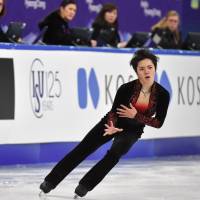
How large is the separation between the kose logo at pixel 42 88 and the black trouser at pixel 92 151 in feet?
9.91

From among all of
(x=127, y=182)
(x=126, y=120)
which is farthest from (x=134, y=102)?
(x=127, y=182)

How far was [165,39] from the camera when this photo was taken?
11727mm

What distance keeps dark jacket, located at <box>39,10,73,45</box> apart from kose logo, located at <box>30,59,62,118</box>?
79 cm

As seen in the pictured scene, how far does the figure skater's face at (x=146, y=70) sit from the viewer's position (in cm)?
638

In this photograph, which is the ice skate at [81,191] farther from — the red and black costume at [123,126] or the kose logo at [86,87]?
the kose logo at [86,87]

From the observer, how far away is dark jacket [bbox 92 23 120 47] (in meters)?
11.0

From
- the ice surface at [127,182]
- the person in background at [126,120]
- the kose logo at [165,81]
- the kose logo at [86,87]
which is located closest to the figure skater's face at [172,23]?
the kose logo at [165,81]

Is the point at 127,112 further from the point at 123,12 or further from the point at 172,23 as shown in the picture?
the point at 123,12

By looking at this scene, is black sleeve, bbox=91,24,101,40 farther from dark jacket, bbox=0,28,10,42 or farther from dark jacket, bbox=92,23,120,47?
dark jacket, bbox=0,28,10,42

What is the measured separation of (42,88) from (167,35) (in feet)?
9.82

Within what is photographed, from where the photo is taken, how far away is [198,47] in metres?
11.8

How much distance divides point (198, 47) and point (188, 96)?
3.23 feet

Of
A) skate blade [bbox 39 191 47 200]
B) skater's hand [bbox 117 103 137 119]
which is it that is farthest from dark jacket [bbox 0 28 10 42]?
skater's hand [bbox 117 103 137 119]

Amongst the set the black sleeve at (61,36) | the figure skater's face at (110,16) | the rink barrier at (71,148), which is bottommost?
the rink barrier at (71,148)
